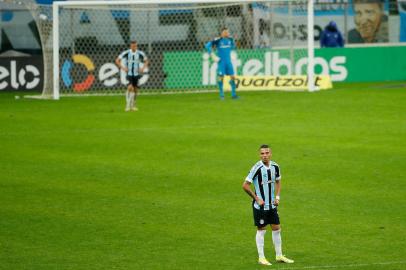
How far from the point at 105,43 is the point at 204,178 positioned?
19918 millimetres

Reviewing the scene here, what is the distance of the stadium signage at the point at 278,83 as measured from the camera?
38469 mm

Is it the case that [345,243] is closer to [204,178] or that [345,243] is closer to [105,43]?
[204,178]

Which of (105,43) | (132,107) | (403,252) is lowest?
(403,252)

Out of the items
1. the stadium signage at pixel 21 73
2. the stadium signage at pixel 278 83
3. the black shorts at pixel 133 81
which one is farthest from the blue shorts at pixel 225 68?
the stadium signage at pixel 21 73

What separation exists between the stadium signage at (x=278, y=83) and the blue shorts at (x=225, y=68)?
288cm

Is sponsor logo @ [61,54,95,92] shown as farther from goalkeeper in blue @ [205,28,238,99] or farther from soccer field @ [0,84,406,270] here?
goalkeeper in blue @ [205,28,238,99]

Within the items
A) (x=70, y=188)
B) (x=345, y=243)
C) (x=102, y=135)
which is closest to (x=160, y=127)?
(x=102, y=135)

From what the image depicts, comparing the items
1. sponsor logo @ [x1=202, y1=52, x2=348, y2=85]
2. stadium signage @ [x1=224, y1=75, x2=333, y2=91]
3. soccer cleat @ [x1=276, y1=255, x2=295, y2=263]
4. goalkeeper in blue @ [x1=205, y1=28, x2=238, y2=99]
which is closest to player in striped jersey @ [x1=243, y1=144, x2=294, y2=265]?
soccer cleat @ [x1=276, y1=255, x2=295, y2=263]

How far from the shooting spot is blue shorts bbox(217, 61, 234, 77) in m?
36.1

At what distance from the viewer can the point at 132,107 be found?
107 ft

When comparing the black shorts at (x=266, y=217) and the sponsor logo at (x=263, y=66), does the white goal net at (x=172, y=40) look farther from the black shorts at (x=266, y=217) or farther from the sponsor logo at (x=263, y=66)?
the black shorts at (x=266, y=217)

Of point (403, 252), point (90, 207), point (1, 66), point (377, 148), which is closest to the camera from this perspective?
point (403, 252)

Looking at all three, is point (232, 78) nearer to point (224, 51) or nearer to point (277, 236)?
point (224, 51)

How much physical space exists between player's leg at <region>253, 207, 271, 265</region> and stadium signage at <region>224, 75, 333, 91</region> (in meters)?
25.1
